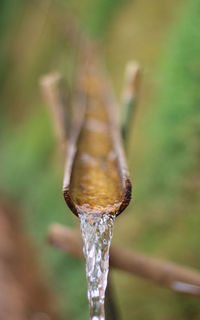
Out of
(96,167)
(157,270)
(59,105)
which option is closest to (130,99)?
(59,105)

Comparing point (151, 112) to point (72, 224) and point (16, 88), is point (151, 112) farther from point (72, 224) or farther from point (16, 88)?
point (16, 88)

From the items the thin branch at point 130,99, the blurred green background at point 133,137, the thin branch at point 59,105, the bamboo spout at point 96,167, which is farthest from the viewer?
the blurred green background at point 133,137

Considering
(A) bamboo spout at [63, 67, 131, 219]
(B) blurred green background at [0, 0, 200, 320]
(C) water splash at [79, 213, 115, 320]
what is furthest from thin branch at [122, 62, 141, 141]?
(C) water splash at [79, 213, 115, 320]

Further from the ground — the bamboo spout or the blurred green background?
the bamboo spout

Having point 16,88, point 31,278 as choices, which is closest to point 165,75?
point 31,278

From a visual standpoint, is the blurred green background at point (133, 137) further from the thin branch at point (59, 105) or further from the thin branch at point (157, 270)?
the thin branch at point (59, 105)

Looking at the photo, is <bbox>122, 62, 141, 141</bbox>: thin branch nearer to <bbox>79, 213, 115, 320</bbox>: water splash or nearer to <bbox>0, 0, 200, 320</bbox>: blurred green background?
<bbox>0, 0, 200, 320</bbox>: blurred green background

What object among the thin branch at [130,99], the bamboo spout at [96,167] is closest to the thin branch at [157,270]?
the bamboo spout at [96,167]
